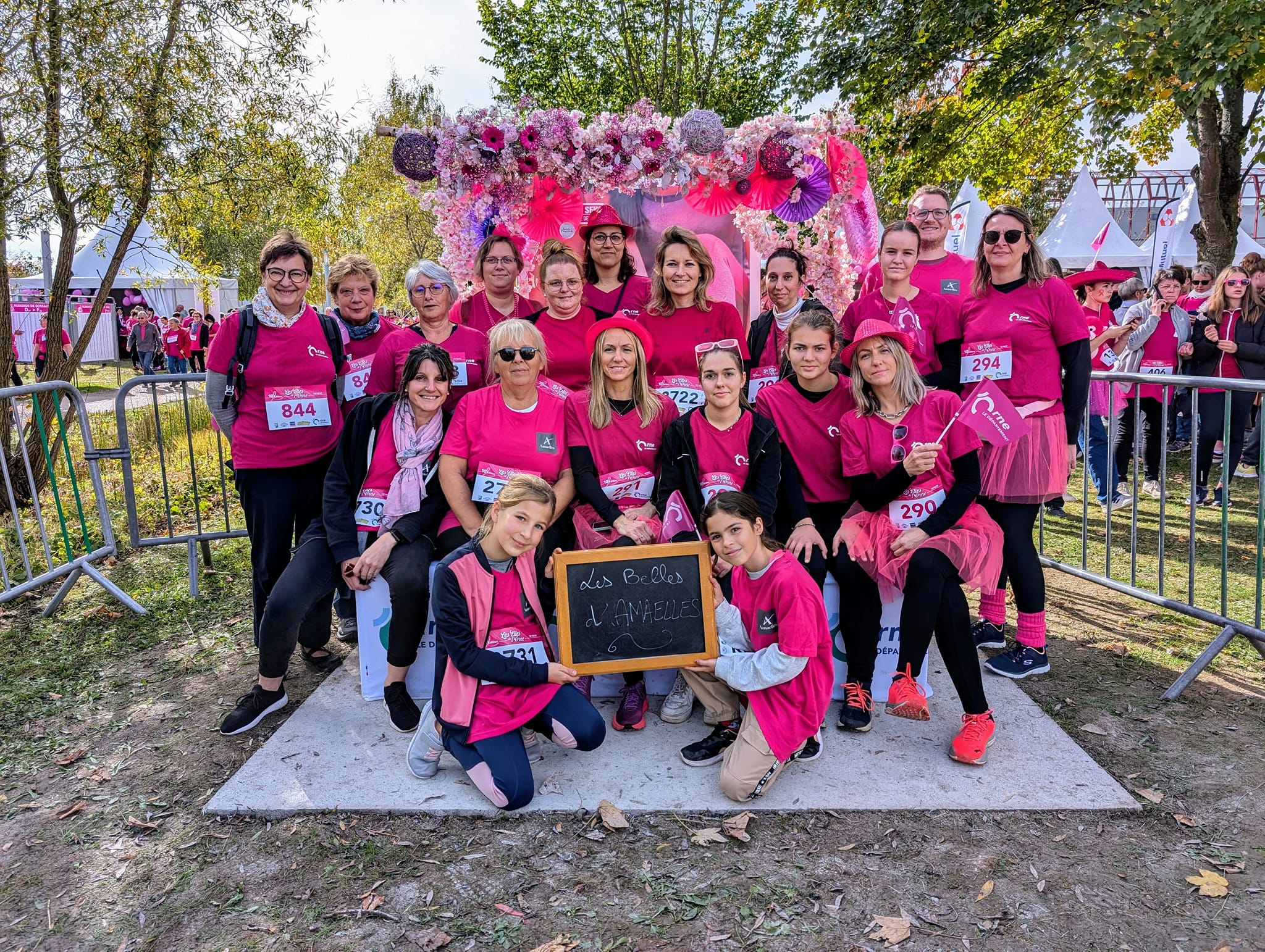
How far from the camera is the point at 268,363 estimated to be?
4203 mm

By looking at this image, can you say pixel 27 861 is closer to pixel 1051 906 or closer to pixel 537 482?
pixel 537 482

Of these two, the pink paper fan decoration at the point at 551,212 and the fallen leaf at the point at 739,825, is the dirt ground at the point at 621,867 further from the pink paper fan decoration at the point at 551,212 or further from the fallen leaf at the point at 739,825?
the pink paper fan decoration at the point at 551,212

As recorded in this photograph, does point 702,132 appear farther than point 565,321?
Yes

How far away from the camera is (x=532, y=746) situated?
11.9 feet

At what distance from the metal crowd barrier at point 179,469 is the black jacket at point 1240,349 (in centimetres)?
827

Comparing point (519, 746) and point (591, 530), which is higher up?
point (591, 530)

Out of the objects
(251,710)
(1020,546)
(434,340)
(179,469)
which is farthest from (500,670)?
(179,469)

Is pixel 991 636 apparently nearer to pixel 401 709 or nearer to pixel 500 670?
pixel 500 670

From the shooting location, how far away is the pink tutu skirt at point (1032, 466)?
4.04 metres

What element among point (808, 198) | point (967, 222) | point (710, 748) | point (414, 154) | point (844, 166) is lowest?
point (710, 748)

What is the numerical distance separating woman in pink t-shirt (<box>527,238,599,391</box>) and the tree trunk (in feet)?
33.1

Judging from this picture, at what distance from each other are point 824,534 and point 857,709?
0.82 metres

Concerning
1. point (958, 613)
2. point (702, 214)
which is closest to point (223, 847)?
point (958, 613)

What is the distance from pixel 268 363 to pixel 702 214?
519 cm
